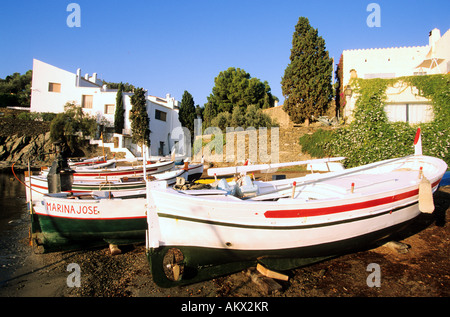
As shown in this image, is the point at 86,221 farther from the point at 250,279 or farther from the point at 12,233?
the point at 250,279

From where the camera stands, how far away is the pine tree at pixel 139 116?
31328 mm

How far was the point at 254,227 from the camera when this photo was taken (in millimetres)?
4371

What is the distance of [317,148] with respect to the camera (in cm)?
1767

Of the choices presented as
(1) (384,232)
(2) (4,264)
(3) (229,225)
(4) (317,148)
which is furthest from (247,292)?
(4) (317,148)

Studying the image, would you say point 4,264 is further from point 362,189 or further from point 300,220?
point 362,189

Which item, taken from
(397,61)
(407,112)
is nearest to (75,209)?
(407,112)

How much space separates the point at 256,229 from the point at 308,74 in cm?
1906

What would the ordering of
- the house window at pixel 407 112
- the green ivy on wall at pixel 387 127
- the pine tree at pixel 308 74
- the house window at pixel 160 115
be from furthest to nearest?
the house window at pixel 160 115 → the pine tree at pixel 308 74 → the house window at pixel 407 112 → the green ivy on wall at pixel 387 127

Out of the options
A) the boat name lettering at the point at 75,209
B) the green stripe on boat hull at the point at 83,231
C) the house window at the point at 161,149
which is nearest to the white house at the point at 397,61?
the green stripe on boat hull at the point at 83,231

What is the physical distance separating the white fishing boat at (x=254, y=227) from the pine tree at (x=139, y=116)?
27881mm

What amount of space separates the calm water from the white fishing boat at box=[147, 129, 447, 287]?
11.7 feet

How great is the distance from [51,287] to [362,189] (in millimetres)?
6261

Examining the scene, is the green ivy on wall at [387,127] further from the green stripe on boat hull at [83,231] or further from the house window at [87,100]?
the house window at [87,100]

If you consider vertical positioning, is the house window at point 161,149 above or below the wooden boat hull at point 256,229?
above
